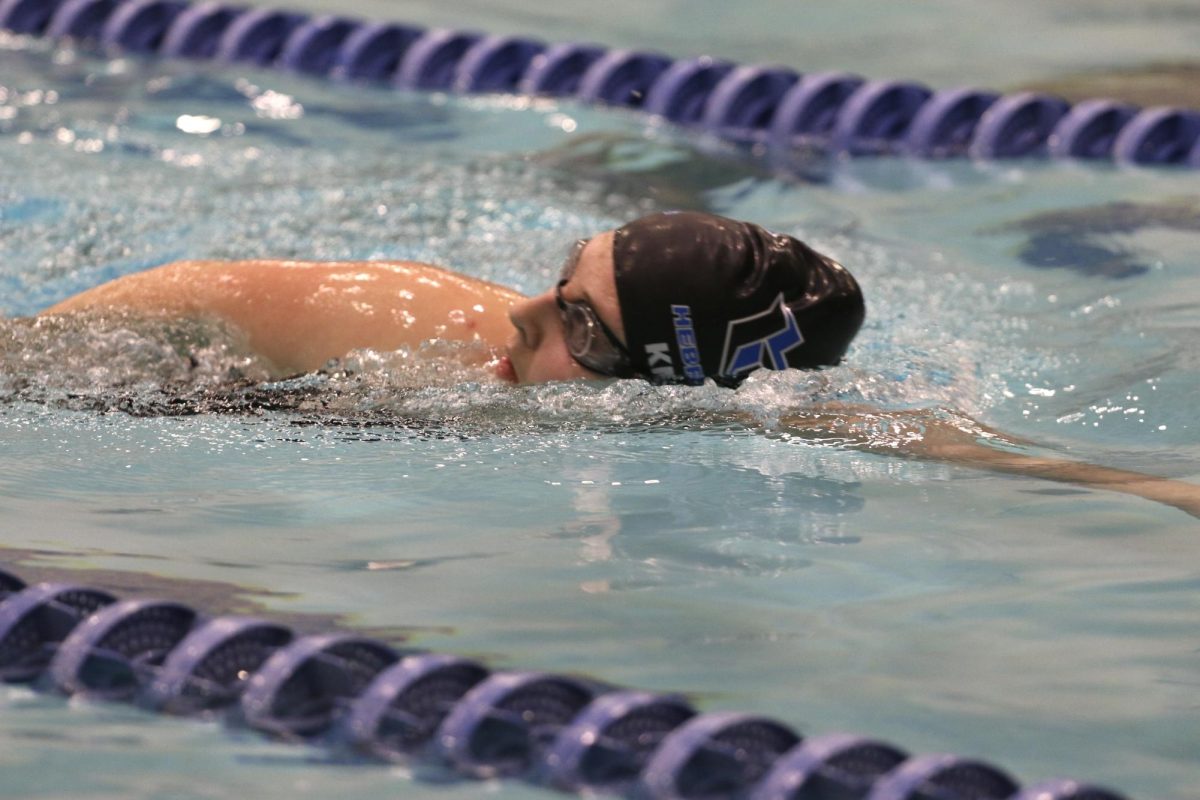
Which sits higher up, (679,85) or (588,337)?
(679,85)

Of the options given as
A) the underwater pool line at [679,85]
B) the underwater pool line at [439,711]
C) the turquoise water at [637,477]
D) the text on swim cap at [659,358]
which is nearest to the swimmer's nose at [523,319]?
the turquoise water at [637,477]

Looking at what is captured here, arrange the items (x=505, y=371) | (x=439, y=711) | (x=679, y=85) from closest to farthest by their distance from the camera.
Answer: (x=439, y=711) → (x=505, y=371) → (x=679, y=85)

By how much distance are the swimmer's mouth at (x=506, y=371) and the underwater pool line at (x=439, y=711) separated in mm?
1041

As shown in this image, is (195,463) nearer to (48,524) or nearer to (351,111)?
(48,524)

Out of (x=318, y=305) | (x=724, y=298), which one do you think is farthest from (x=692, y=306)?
(x=318, y=305)

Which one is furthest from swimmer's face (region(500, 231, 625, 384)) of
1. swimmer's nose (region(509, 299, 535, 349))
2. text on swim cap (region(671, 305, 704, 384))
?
text on swim cap (region(671, 305, 704, 384))

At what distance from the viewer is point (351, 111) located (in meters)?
6.05

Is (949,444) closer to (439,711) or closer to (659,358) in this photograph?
(659,358)

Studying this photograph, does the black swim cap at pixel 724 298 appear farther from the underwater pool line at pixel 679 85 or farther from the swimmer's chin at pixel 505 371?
the underwater pool line at pixel 679 85

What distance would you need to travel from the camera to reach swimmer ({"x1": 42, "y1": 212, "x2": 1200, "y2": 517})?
9.66 ft

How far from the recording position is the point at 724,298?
2.93 meters

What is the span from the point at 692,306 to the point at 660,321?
0.22ft

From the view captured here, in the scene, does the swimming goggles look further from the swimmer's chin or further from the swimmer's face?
the swimmer's chin

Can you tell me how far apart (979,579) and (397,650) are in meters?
0.91
